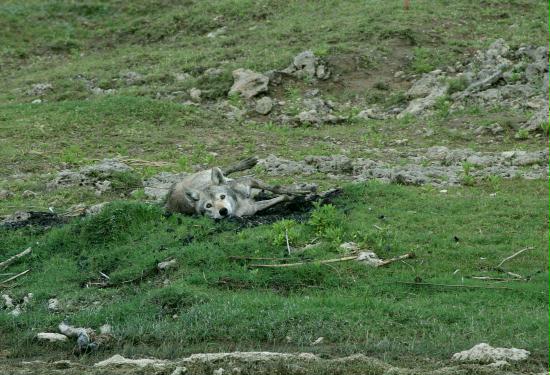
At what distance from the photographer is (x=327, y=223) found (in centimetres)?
1184

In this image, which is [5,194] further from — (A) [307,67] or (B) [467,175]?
(A) [307,67]

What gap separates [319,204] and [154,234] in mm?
2334

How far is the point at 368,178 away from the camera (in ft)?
51.7

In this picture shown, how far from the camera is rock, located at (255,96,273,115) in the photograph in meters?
21.9

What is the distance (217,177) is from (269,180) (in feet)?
8.42

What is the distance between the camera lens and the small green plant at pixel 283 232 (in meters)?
11.5

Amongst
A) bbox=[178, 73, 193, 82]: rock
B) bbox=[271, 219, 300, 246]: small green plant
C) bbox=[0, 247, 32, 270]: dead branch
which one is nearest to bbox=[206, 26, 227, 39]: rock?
bbox=[178, 73, 193, 82]: rock

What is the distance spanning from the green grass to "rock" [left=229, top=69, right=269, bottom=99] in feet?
30.2

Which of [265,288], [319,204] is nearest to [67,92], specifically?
[319,204]

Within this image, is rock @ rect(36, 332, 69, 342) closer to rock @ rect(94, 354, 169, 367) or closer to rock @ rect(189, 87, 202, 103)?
rock @ rect(94, 354, 169, 367)

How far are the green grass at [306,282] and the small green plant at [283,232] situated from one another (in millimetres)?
42

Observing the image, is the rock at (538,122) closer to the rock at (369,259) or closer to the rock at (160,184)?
the rock at (160,184)

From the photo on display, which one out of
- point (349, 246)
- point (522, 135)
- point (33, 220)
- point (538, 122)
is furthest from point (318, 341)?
point (538, 122)

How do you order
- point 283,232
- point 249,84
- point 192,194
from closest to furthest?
point 283,232
point 192,194
point 249,84
